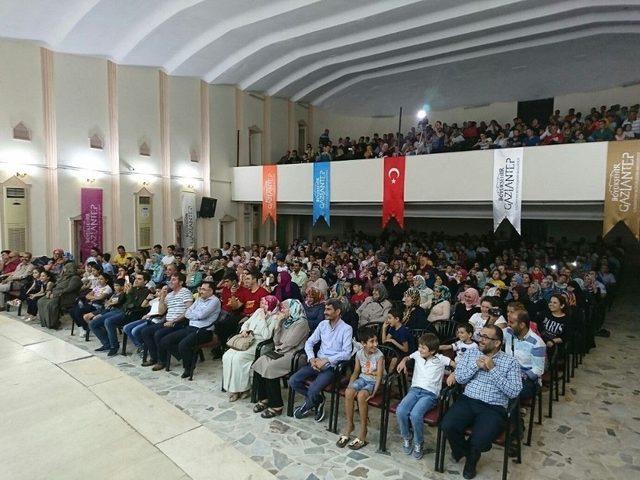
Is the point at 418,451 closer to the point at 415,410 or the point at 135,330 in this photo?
the point at 415,410

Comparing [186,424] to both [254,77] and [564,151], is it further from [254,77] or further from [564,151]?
[254,77]

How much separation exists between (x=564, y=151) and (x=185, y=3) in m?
8.68

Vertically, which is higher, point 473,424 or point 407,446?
point 473,424

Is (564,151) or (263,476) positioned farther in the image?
(564,151)

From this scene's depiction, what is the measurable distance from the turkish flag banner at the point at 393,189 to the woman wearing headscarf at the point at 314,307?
413cm

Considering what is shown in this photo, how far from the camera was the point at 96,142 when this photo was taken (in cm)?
1024

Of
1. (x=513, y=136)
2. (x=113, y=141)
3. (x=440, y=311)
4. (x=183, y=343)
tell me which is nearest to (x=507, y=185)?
(x=513, y=136)

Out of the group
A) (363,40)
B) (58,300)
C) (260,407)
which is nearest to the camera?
(260,407)

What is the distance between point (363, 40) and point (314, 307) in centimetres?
832

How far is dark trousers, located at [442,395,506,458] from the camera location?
2936 millimetres

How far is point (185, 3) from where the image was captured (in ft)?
30.1

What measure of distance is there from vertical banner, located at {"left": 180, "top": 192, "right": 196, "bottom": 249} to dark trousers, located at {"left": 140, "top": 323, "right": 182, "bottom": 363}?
7.23 meters

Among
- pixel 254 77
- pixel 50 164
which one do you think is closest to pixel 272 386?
pixel 50 164

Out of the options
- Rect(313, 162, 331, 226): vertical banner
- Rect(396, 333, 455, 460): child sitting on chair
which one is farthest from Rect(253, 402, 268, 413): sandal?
Rect(313, 162, 331, 226): vertical banner
